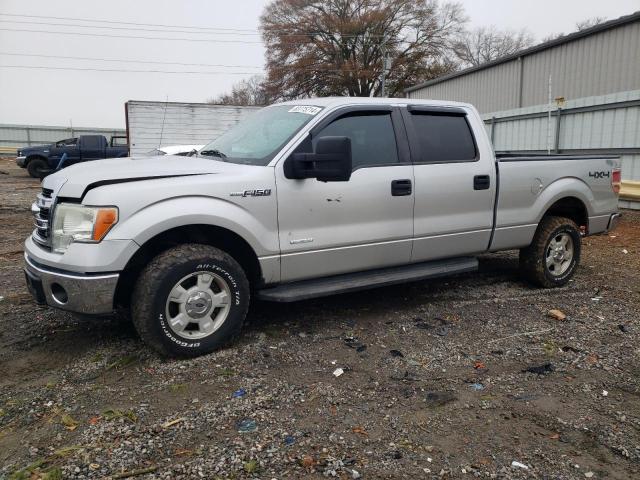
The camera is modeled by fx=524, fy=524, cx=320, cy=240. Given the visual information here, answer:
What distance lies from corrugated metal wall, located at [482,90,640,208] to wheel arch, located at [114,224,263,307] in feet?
29.7

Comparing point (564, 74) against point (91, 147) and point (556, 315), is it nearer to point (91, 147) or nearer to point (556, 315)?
point (556, 315)

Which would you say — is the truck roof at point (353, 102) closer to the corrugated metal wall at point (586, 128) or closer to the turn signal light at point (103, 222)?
the turn signal light at point (103, 222)

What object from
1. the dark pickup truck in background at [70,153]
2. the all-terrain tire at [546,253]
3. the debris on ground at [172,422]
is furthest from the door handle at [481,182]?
the dark pickup truck in background at [70,153]

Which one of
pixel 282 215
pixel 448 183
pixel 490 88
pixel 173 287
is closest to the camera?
pixel 173 287

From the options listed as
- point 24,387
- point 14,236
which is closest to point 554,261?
point 24,387

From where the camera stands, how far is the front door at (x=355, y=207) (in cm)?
408

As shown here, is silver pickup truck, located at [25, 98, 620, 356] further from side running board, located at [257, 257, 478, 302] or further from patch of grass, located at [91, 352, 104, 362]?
patch of grass, located at [91, 352, 104, 362]

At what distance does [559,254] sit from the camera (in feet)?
18.9

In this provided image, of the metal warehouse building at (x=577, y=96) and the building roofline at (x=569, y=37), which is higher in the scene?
the building roofline at (x=569, y=37)

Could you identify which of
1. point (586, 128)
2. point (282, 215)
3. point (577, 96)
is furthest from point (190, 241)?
point (577, 96)

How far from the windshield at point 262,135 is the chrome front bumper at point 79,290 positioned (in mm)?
1405

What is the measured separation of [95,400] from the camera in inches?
126

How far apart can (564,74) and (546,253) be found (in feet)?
33.2

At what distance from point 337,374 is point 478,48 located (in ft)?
162
